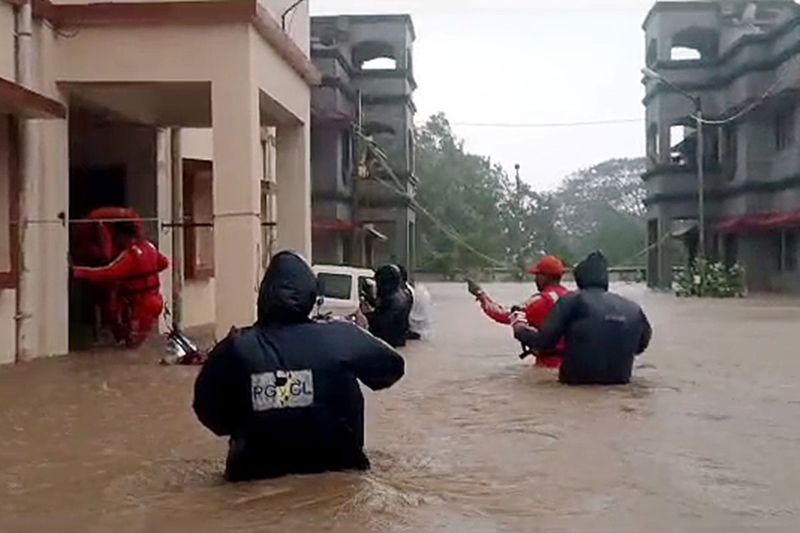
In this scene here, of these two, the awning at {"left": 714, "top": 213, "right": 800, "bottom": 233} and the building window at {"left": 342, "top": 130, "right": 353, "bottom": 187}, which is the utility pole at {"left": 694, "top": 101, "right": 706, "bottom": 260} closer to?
the awning at {"left": 714, "top": 213, "right": 800, "bottom": 233}

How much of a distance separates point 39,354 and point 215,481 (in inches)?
330

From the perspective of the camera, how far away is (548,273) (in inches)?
539

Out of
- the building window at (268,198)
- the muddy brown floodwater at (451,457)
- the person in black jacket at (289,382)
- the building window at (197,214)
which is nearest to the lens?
the muddy brown floodwater at (451,457)

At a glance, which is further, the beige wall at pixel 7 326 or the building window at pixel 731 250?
the building window at pixel 731 250

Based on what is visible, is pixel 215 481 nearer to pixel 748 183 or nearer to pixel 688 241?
pixel 748 183

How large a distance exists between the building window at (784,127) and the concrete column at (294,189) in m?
25.4

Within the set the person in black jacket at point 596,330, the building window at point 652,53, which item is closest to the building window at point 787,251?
the building window at point 652,53

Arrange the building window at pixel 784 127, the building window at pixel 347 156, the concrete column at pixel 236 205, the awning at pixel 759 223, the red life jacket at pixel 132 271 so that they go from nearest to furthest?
the concrete column at pixel 236 205
the red life jacket at pixel 132 271
the awning at pixel 759 223
the building window at pixel 784 127
the building window at pixel 347 156

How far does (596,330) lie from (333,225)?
2863 centimetres

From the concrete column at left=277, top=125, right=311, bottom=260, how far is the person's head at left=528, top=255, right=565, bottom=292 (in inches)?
239

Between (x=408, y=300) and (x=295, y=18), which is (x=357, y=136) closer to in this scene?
(x=295, y=18)

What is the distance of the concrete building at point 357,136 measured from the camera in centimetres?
4081

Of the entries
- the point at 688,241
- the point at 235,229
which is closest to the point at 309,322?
the point at 235,229

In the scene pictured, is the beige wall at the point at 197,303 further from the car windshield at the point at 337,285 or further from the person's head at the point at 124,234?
the person's head at the point at 124,234
